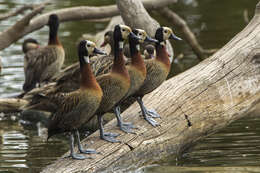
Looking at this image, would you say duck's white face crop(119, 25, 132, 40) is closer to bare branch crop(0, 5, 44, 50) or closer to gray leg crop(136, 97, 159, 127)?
gray leg crop(136, 97, 159, 127)

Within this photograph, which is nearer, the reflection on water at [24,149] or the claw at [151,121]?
the claw at [151,121]

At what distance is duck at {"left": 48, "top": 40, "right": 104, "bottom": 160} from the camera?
7066 millimetres

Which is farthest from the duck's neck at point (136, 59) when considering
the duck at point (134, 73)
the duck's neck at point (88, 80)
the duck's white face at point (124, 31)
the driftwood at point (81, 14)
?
the driftwood at point (81, 14)

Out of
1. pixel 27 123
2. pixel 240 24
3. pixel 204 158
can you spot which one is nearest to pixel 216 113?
pixel 204 158

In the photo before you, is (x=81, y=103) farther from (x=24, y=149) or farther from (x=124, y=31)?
(x=24, y=149)

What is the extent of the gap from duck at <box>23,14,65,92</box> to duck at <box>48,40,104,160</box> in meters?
4.95

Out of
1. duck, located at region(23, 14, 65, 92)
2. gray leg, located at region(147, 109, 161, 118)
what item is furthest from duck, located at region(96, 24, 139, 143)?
duck, located at region(23, 14, 65, 92)

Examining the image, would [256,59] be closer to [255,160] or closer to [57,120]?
[255,160]

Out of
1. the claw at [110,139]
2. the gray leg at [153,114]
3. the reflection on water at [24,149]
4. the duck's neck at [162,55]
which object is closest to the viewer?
the claw at [110,139]

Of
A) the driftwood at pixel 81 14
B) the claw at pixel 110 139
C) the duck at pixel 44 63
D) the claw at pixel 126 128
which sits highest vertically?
the driftwood at pixel 81 14

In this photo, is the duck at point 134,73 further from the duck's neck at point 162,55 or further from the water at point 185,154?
the water at point 185,154

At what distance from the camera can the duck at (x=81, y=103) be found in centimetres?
707

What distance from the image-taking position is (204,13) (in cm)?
2045

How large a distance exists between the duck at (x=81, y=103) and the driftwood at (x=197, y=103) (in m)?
0.51
